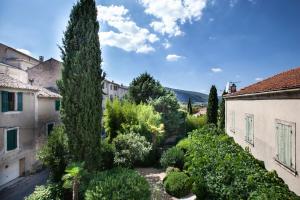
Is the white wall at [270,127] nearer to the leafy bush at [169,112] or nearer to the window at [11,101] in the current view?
the leafy bush at [169,112]

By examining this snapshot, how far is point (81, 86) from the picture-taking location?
1300 centimetres

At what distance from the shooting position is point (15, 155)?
61.3ft

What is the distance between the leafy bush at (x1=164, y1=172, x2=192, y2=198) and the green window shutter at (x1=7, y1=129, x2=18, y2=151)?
12.4m

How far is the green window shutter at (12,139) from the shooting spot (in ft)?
58.4

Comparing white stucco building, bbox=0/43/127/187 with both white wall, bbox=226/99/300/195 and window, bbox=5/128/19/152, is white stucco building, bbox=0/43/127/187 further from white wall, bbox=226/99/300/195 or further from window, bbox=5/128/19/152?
white wall, bbox=226/99/300/195

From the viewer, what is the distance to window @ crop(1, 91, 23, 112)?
1702 cm

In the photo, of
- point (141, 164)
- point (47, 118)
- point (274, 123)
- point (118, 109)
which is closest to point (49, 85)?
point (47, 118)

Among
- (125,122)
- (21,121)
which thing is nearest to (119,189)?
(125,122)

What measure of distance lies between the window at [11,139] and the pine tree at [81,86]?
7445mm

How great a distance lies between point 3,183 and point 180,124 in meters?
19.0

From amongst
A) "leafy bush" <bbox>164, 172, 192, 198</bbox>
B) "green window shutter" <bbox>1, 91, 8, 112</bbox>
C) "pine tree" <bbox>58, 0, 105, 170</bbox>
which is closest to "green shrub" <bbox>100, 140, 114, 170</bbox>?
"pine tree" <bbox>58, 0, 105, 170</bbox>

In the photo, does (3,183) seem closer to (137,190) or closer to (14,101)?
(14,101)

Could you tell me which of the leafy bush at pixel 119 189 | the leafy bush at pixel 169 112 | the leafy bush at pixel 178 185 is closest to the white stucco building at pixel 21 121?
the leafy bush at pixel 119 189

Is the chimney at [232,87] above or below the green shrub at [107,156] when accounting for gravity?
above
